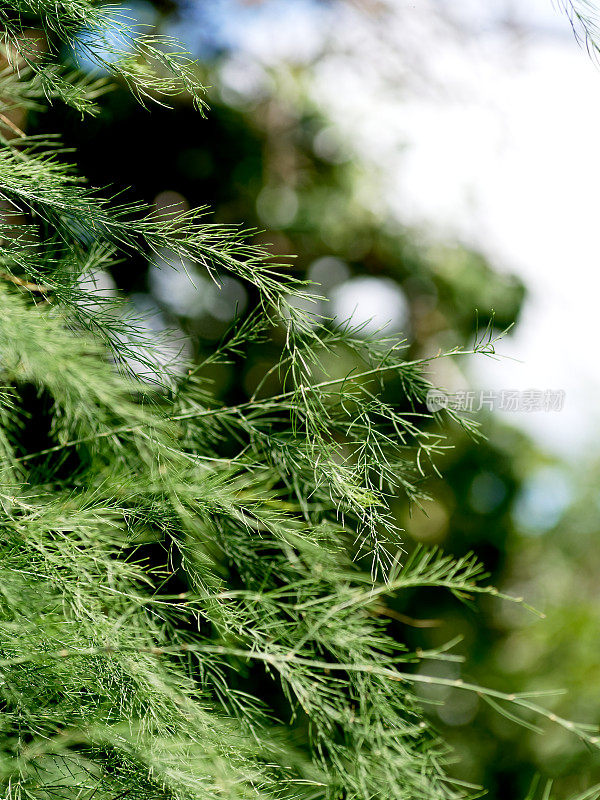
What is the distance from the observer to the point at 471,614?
1805mm

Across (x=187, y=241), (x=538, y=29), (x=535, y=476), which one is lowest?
(x=535, y=476)

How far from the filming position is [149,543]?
46cm

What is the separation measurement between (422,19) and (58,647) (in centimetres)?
125

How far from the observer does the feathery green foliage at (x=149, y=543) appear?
1.18 feet

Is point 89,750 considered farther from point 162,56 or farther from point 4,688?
point 162,56

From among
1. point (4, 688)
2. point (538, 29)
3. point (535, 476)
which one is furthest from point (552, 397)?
point (535, 476)

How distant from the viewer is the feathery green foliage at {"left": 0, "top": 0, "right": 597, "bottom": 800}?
36cm

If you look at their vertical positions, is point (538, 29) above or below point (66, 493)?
above

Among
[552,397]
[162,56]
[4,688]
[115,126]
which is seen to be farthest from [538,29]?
[4,688]

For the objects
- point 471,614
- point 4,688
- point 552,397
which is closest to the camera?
point 4,688

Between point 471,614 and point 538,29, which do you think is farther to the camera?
point 471,614

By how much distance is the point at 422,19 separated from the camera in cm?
121

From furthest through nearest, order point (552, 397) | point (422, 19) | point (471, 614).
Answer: point (471, 614), point (422, 19), point (552, 397)

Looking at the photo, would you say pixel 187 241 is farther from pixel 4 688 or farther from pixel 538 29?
pixel 538 29
